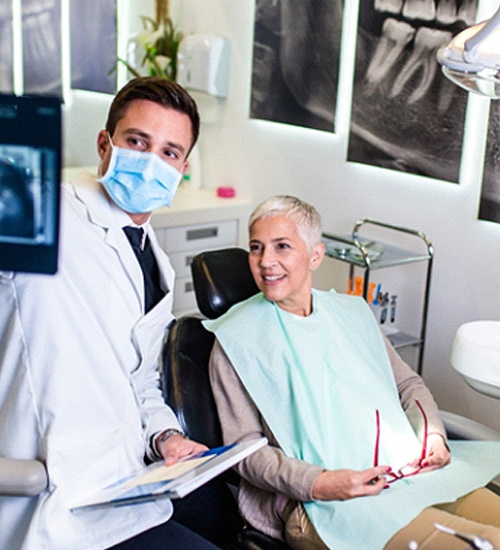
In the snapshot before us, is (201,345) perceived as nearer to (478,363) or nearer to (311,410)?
(311,410)

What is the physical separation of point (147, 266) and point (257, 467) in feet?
1.72

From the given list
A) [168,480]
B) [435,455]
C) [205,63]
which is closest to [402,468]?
[435,455]

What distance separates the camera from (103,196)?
178 centimetres

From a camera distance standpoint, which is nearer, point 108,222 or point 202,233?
point 108,222

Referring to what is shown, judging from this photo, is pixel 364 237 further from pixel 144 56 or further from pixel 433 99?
pixel 144 56

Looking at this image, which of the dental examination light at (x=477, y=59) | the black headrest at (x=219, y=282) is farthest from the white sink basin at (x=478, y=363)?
the dental examination light at (x=477, y=59)

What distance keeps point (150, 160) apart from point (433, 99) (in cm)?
195

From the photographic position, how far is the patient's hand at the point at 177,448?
1.77 metres

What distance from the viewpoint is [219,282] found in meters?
2.33

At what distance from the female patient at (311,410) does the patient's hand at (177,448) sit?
0.21m

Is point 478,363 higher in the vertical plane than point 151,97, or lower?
lower

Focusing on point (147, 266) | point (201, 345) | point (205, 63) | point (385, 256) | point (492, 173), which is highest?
point (205, 63)

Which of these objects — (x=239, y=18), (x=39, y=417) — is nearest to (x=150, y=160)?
(x=39, y=417)

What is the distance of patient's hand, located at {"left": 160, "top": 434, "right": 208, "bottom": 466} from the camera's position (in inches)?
69.7
